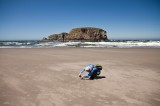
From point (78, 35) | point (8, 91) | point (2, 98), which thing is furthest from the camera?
point (78, 35)

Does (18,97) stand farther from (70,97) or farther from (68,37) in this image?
(68,37)

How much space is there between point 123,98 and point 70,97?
1751mm

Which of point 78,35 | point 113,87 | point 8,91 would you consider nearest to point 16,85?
point 8,91

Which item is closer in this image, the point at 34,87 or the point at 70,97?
the point at 70,97

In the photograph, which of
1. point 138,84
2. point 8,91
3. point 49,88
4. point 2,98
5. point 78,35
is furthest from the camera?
point 78,35

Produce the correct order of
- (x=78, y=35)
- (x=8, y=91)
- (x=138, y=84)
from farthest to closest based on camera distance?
(x=78, y=35), (x=138, y=84), (x=8, y=91)

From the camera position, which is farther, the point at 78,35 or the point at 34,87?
the point at 78,35

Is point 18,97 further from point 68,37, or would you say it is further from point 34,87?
point 68,37

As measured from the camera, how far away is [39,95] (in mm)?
5016

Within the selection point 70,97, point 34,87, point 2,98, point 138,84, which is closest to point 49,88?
point 34,87

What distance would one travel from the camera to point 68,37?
109m

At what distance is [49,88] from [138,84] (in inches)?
147

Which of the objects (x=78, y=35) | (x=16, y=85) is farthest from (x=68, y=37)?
(x=16, y=85)

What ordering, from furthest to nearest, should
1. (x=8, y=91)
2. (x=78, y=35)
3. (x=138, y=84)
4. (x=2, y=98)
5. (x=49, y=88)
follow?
1. (x=78, y=35)
2. (x=138, y=84)
3. (x=49, y=88)
4. (x=8, y=91)
5. (x=2, y=98)
